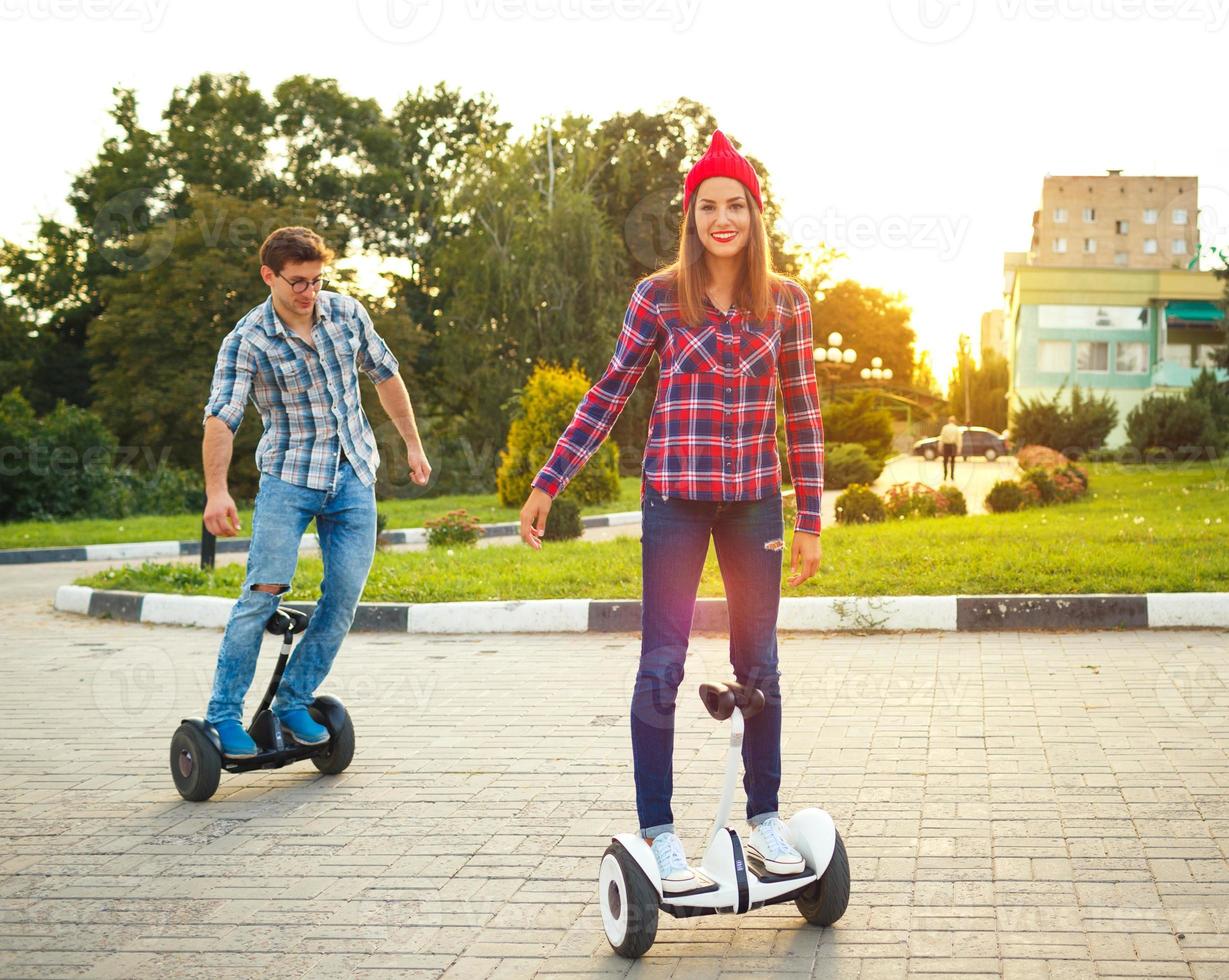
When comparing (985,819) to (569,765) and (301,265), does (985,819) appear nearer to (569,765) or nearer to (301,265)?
(569,765)

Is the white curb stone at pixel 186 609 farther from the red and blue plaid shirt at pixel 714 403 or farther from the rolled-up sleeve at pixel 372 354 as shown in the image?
the red and blue plaid shirt at pixel 714 403

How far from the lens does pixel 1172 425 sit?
41.2 m

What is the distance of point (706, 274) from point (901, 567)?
25.1 feet

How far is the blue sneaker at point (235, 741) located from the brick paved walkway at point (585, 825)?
0.59ft

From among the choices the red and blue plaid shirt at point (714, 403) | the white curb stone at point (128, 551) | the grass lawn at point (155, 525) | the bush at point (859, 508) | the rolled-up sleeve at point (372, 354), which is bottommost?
the white curb stone at point (128, 551)

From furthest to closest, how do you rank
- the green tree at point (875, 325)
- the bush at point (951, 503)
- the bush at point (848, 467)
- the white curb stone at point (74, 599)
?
the green tree at point (875, 325)
the bush at point (848, 467)
the bush at point (951, 503)
the white curb stone at point (74, 599)

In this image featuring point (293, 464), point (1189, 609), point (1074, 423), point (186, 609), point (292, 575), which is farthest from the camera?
point (1074, 423)

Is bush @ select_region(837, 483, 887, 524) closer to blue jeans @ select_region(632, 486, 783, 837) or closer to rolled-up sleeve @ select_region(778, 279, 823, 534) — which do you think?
rolled-up sleeve @ select_region(778, 279, 823, 534)

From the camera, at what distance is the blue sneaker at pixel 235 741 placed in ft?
17.3

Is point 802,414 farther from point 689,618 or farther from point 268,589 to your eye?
point 268,589

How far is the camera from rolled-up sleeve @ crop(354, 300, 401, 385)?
5578 mm

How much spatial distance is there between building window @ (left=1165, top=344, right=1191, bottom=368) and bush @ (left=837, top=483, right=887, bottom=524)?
2073 inches

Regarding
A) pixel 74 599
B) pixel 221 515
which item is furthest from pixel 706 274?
pixel 74 599

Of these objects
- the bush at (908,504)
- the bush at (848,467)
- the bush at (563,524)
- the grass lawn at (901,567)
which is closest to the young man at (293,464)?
the grass lawn at (901,567)
